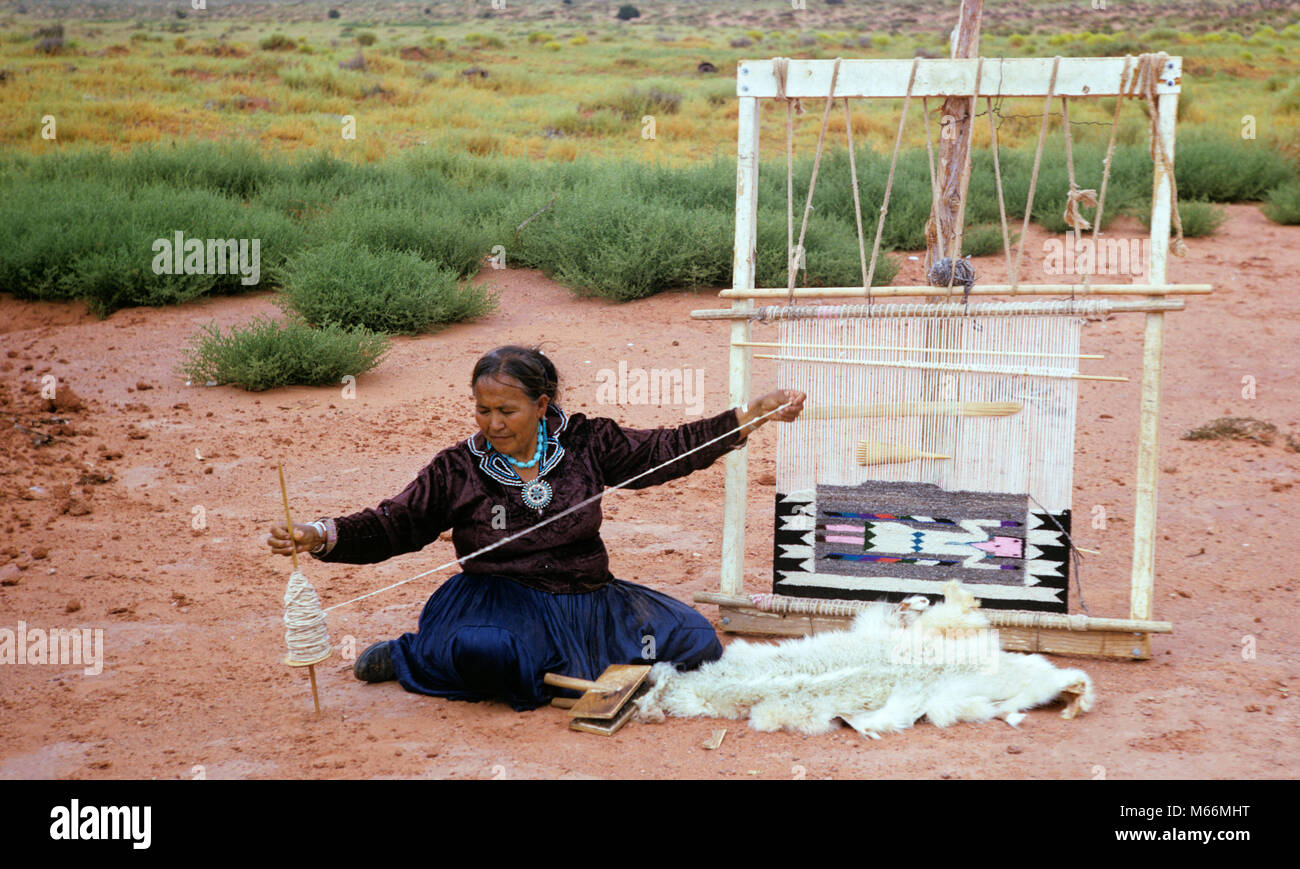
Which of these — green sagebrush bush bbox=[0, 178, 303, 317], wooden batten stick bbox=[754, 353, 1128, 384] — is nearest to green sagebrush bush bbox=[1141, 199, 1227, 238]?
green sagebrush bush bbox=[0, 178, 303, 317]

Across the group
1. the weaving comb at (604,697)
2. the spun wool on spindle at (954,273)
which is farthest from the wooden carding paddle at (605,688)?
the spun wool on spindle at (954,273)

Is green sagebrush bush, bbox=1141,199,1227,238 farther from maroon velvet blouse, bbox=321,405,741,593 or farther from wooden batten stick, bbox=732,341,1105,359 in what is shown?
maroon velvet blouse, bbox=321,405,741,593

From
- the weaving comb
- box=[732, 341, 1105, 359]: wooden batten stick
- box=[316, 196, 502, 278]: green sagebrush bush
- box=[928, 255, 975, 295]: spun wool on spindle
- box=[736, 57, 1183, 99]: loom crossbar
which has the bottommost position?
the weaving comb

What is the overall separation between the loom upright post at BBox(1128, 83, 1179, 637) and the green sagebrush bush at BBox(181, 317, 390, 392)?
18.0 feet

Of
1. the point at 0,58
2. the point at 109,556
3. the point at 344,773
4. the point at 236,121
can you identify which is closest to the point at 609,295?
the point at 109,556

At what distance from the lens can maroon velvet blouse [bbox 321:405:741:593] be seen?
12.1 feet

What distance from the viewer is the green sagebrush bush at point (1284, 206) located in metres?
12.6

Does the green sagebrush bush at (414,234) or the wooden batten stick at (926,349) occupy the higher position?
the green sagebrush bush at (414,234)

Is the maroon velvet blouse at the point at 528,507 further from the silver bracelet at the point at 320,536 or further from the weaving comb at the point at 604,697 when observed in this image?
the weaving comb at the point at 604,697

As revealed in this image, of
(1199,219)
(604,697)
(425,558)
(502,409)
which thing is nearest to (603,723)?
(604,697)

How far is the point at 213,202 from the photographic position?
11.2 metres

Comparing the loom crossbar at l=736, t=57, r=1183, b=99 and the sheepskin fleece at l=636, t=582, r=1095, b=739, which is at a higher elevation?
the loom crossbar at l=736, t=57, r=1183, b=99

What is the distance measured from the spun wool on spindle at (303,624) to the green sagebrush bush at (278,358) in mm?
4680

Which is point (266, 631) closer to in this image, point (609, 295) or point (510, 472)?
point (510, 472)
